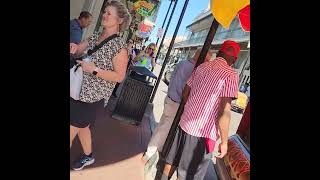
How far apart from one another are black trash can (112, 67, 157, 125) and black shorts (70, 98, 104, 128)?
3262 millimetres

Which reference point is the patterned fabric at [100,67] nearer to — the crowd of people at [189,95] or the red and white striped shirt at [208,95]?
the crowd of people at [189,95]

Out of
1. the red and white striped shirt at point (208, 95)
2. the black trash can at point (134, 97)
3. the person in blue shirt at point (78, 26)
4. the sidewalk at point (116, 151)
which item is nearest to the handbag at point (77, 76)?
the red and white striped shirt at point (208, 95)

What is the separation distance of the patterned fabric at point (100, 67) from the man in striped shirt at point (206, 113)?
2.74ft

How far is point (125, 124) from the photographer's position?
23.4 feet

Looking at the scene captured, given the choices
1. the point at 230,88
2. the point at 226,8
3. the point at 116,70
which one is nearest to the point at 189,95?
the point at 230,88

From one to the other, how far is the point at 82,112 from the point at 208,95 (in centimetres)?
124

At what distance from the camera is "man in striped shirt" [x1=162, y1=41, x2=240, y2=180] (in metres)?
3.34

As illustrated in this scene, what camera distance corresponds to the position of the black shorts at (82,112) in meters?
3.44

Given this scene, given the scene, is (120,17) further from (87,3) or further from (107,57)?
(87,3)

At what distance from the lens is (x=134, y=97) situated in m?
6.98

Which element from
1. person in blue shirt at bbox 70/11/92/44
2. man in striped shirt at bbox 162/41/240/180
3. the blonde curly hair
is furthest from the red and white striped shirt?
person in blue shirt at bbox 70/11/92/44

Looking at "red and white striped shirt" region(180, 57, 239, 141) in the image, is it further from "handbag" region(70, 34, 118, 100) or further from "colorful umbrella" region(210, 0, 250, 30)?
"handbag" region(70, 34, 118, 100)
